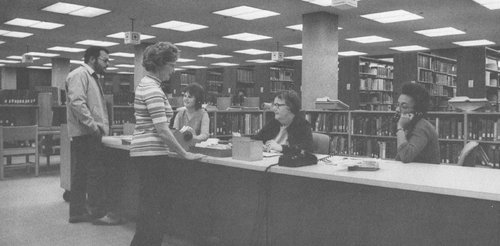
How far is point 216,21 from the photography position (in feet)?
31.5

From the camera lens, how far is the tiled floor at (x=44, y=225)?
140 inches

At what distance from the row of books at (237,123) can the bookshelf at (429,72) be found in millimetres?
A: 5986

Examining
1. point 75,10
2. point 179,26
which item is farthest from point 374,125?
point 75,10

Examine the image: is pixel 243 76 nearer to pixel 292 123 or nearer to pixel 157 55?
pixel 292 123

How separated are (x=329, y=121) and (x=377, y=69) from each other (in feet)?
22.4

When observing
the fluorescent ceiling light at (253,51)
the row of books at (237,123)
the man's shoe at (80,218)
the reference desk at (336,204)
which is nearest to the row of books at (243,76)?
the fluorescent ceiling light at (253,51)

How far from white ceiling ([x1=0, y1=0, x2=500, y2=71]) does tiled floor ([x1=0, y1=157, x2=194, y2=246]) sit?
156 inches

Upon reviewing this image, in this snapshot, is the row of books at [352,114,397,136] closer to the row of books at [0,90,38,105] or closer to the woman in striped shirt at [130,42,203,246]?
the woman in striped shirt at [130,42,203,246]

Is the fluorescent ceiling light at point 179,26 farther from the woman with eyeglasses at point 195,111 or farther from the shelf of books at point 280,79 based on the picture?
the woman with eyeglasses at point 195,111

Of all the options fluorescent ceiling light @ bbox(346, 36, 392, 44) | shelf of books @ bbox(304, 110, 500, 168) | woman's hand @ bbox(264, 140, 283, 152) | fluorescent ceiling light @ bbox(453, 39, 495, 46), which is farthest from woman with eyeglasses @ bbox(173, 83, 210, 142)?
fluorescent ceiling light @ bbox(453, 39, 495, 46)

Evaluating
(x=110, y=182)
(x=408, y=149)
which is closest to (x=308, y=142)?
(x=408, y=149)

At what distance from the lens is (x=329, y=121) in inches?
268

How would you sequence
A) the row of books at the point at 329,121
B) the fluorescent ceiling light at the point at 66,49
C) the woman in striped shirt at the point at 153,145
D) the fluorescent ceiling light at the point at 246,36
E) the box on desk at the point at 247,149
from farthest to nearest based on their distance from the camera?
the fluorescent ceiling light at the point at 66,49, the fluorescent ceiling light at the point at 246,36, the row of books at the point at 329,121, the box on desk at the point at 247,149, the woman in striped shirt at the point at 153,145

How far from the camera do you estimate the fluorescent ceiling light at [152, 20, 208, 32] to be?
10011 mm
